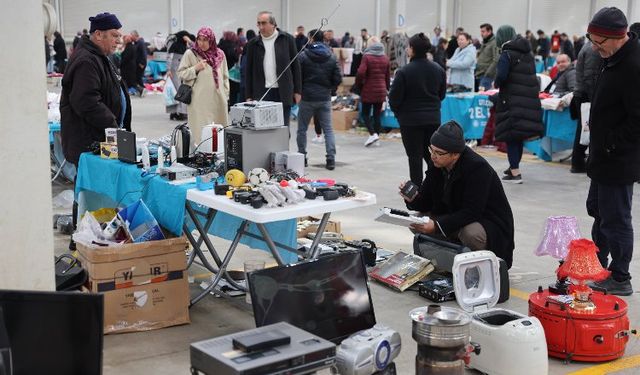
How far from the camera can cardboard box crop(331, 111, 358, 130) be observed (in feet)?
40.1

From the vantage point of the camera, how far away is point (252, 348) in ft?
8.23

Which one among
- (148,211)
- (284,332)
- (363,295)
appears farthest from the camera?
(148,211)

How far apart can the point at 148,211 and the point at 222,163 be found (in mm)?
594

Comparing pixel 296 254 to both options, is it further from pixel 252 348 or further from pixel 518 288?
pixel 252 348

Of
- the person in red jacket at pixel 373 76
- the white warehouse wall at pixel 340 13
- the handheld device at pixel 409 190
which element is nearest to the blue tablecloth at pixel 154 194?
the handheld device at pixel 409 190

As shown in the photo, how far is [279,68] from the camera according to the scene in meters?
7.98

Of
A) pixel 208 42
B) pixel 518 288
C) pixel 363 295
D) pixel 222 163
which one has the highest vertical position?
pixel 208 42

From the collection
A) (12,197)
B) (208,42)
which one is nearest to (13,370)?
(12,197)

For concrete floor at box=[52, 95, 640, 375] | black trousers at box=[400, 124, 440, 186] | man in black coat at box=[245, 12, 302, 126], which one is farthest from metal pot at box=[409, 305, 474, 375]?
man in black coat at box=[245, 12, 302, 126]

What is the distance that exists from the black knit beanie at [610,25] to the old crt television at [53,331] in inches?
118

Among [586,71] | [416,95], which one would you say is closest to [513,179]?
[586,71]

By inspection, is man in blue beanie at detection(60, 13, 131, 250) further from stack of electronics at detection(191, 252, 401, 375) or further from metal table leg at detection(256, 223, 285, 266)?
stack of electronics at detection(191, 252, 401, 375)

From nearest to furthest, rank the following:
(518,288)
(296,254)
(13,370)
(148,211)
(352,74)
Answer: (13,370) → (148,211) → (296,254) → (518,288) → (352,74)

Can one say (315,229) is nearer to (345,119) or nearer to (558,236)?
(558,236)
